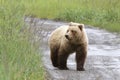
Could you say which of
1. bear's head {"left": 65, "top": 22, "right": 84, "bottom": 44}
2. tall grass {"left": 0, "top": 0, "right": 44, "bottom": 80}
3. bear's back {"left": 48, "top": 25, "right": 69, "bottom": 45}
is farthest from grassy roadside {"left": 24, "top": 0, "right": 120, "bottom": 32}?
tall grass {"left": 0, "top": 0, "right": 44, "bottom": 80}

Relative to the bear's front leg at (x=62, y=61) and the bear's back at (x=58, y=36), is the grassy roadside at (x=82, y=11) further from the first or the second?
the bear's front leg at (x=62, y=61)

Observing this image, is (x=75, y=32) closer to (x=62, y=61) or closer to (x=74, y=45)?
(x=74, y=45)

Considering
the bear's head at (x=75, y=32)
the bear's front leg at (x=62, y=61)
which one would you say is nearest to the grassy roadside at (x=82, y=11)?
the bear's front leg at (x=62, y=61)

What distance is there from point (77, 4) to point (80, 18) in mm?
2751

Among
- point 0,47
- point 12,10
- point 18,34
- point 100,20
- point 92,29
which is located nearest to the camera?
point 0,47

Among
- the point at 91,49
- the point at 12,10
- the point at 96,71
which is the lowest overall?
the point at 91,49

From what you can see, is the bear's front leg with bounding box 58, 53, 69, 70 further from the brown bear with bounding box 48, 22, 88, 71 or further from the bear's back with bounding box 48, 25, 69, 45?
the bear's back with bounding box 48, 25, 69, 45

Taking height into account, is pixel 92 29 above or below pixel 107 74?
below

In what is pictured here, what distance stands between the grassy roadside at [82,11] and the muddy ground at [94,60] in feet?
10.4

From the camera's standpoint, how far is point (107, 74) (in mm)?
10062

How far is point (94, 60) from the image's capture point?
1195cm

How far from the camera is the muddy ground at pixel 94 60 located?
9.55 m

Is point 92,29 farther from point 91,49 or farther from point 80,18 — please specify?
point 91,49

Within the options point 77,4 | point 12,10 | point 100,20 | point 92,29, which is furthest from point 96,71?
point 77,4
